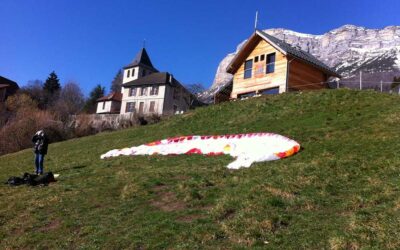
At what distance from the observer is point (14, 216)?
1412 centimetres

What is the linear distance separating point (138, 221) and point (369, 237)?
19.7ft

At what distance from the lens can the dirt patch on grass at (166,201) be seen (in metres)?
12.9

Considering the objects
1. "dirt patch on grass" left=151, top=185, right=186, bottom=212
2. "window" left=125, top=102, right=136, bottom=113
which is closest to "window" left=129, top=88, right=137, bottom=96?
"window" left=125, top=102, right=136, bottom=113

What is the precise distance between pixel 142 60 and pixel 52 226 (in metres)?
102

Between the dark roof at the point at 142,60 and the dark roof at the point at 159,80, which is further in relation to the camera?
the dark roof at the point at 142,60

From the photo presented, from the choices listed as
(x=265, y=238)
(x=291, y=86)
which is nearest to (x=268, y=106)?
(x=291, y=86)

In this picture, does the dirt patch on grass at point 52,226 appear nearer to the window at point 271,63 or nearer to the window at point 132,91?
the window at point 271,63

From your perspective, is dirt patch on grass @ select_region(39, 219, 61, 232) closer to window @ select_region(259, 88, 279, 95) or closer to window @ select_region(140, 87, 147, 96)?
window @ select_region(259, 88, 279, 95)

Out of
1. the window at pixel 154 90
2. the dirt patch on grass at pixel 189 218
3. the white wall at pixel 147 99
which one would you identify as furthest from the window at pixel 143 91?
the dirt patch on grass at pixel 189 218

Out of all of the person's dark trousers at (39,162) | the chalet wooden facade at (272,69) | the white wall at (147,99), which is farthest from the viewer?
the white wall at (147,99)

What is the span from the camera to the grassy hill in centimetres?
998

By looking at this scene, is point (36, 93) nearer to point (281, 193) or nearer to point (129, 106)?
point (129, 106)

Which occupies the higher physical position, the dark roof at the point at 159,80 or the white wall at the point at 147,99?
the dark roof at the point at 159,80

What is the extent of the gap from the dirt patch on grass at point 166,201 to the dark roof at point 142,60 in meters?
98.3
